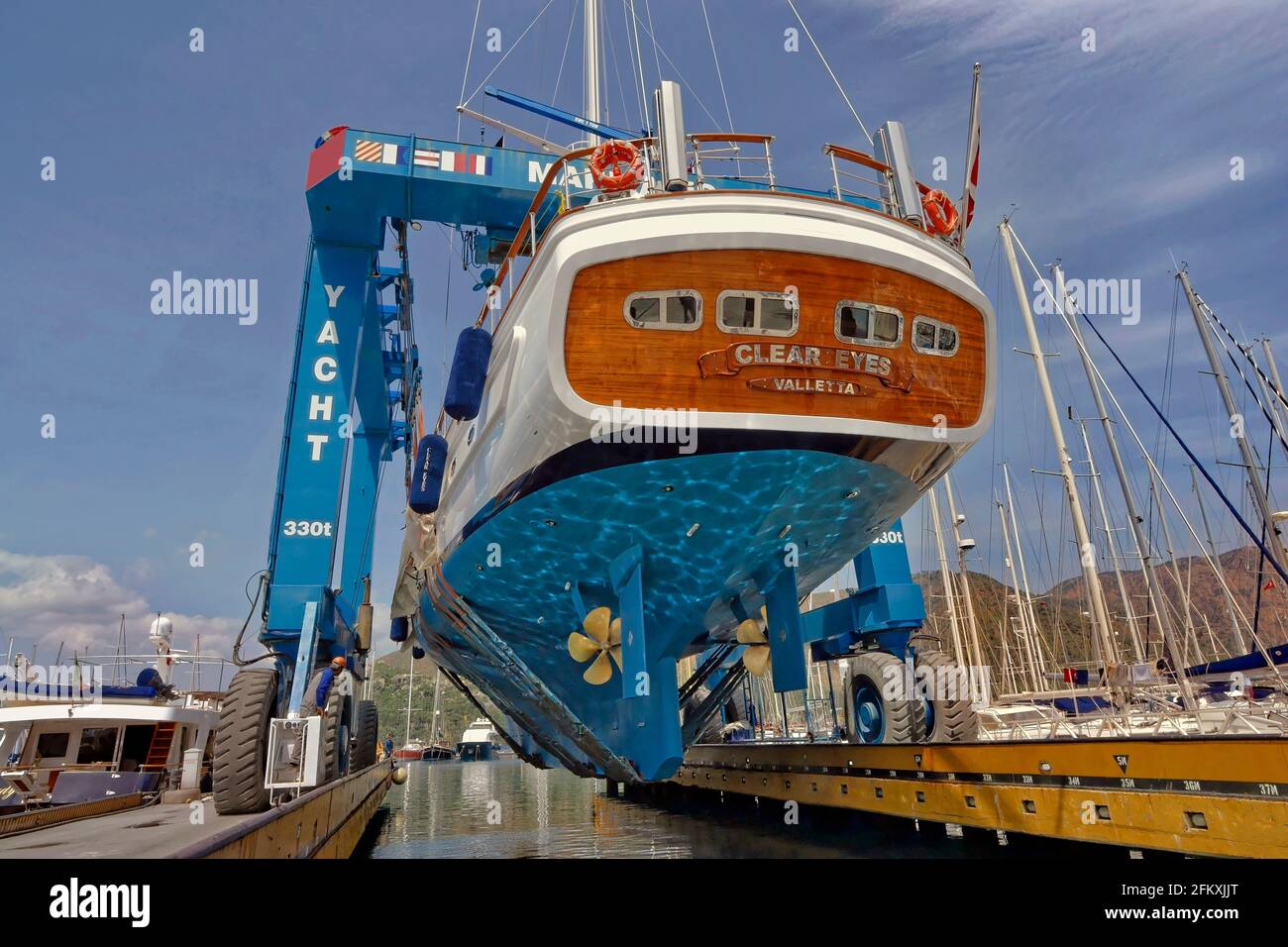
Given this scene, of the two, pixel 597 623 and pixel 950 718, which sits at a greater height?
pixel 597 623

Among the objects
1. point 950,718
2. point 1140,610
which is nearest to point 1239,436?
point 950,718

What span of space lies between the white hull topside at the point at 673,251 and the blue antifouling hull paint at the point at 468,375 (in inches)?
A: 26.3

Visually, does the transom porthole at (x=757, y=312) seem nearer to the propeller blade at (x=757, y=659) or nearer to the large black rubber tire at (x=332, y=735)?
the propeller blade at (x=757, y=659)

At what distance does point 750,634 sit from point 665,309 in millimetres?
4311

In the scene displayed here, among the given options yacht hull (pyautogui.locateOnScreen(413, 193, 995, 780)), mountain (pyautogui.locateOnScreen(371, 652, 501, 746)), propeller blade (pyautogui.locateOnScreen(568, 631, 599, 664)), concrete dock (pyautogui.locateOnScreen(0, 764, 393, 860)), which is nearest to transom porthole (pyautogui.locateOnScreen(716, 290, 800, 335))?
yacht hull (pyautogui.locateOnScreen(413, 193, 995, 780))

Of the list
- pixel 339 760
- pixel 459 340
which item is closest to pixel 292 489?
pixel 339 760

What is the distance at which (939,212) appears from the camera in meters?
8.75

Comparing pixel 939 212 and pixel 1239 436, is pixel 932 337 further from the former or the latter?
pixel 1239 436

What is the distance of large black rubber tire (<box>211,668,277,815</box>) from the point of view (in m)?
8.20

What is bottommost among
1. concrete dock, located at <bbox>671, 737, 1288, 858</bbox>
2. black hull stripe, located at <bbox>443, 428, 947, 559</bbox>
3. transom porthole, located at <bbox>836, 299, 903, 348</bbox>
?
concrete dock, located at <bbox>671, 737, 1288, 858</bbox>

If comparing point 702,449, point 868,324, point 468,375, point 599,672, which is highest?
point 468,375

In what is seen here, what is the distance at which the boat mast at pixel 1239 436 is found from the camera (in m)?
16.9

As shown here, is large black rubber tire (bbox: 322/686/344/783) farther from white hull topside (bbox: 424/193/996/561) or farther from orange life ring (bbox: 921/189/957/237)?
orange life ring (bbox: 921/189/957/237)

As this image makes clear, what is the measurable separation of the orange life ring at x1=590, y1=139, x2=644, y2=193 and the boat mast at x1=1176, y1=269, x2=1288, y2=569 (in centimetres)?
1723
